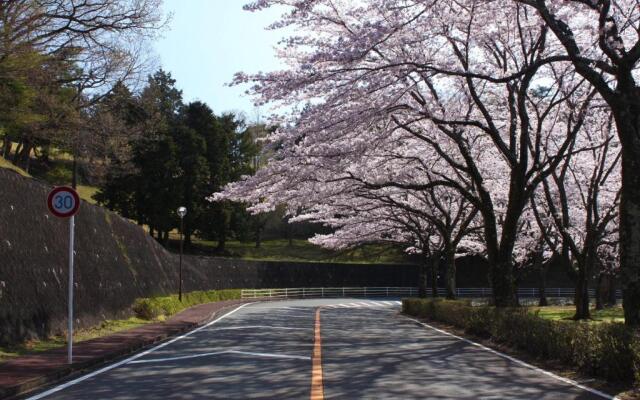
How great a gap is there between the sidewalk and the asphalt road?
373 millimetres

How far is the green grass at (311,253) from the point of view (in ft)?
217

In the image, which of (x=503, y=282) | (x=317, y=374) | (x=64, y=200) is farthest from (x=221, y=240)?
(x=317, y=374)

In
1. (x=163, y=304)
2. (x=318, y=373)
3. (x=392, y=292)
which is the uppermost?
(x=163, y=304)

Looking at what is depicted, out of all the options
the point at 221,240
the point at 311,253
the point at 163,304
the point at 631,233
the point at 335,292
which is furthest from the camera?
the point at 311,253

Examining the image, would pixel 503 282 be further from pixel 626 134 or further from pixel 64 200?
pixel 64 200

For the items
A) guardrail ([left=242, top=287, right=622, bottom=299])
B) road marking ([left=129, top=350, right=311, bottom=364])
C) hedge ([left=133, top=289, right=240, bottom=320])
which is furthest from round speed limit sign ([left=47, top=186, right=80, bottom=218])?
guardrail ([left=242, top=287, right=622, bottom=299])

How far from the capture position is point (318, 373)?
9.70 m

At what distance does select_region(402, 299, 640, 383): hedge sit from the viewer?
872 centimetres

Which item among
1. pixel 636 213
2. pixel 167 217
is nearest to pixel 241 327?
pixel 636 213

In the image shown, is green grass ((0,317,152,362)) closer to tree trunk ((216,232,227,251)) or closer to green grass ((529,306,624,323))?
green grass ((529,306,624,323))

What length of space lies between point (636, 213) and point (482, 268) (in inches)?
2043

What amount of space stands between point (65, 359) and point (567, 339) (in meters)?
8.60

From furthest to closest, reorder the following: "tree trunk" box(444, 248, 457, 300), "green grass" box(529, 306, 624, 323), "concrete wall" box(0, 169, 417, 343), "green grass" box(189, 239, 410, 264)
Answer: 1. "green grass" box(189, 239, 410, 264)
2. "tree trunk" box(444, 248, 457, 300)
3. "green grass" box(529, 306, 624, 323)
4. "concrete wall" box(0, 169, 417, 343)

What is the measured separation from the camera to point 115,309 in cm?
1941
